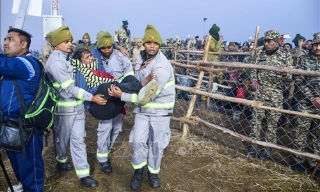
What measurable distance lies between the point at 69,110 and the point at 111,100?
54cm

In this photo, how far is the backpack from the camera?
2289mm

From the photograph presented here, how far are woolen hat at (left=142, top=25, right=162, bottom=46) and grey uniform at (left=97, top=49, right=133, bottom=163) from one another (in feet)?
2.72

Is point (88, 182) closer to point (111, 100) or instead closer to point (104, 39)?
point (111, 100)

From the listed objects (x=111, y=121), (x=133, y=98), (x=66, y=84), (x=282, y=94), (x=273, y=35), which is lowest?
(x=111, y=121)

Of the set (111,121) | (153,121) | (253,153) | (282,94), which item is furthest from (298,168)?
(111,121)

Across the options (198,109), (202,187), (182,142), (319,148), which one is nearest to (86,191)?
(202,187)

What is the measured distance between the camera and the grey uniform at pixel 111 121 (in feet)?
11.6

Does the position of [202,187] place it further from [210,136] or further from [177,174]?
[210,136]

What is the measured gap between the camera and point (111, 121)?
11.7 ft

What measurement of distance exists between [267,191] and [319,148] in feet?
3.88

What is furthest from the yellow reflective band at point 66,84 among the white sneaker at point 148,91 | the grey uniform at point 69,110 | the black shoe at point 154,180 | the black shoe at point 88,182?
the black shoe at point 154,180

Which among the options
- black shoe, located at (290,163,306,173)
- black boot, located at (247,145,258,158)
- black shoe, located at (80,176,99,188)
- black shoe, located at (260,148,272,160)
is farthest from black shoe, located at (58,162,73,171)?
black shoe, located at (290,163,306,173)

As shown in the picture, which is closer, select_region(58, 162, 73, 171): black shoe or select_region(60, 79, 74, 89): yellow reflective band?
select_region(60, 79, 74, 89): yellow reflective band

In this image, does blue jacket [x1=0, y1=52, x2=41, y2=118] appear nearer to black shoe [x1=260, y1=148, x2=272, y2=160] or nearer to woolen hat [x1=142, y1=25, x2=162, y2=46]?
woolen hat [x1=142, y1=25, x2=162, y2=46]
